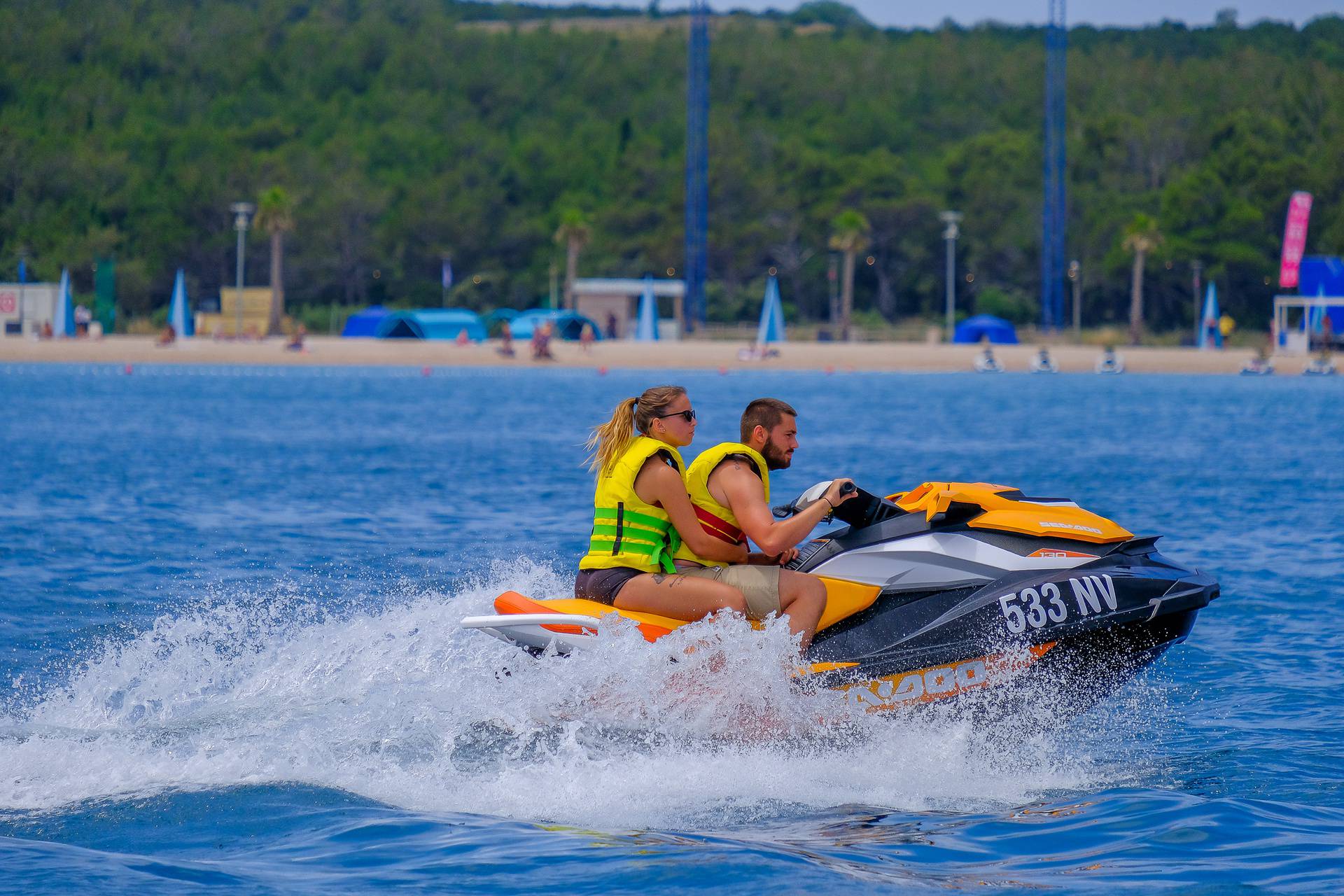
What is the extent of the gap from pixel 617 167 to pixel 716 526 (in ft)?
263

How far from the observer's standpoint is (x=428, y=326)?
58.6m

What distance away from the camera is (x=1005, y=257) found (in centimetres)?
7619

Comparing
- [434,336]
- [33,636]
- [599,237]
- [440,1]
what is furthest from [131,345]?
[440,1]

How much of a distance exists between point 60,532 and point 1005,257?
224ft

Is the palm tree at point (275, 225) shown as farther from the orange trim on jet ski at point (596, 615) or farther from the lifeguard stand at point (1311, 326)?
the orange trim on jet ski at point (596, 615)

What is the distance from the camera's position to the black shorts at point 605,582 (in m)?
5.61

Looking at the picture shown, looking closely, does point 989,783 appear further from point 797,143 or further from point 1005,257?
point 797,143

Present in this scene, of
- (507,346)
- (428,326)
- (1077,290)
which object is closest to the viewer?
(507,346)

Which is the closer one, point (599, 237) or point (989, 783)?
point (989, 783)

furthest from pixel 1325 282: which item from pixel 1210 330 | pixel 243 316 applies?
pixel 243 316

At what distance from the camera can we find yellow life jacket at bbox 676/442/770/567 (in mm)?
5523

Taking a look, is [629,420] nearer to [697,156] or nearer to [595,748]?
[595,748]

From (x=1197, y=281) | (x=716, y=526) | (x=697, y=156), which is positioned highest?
(x=697, y=156)

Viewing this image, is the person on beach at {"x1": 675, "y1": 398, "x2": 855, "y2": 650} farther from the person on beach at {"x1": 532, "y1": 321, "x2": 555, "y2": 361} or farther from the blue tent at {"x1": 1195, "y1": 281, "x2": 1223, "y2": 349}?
the blue tent at {"x1": 1195, "y1": 281, "x2": 1223, "y2": 349}
